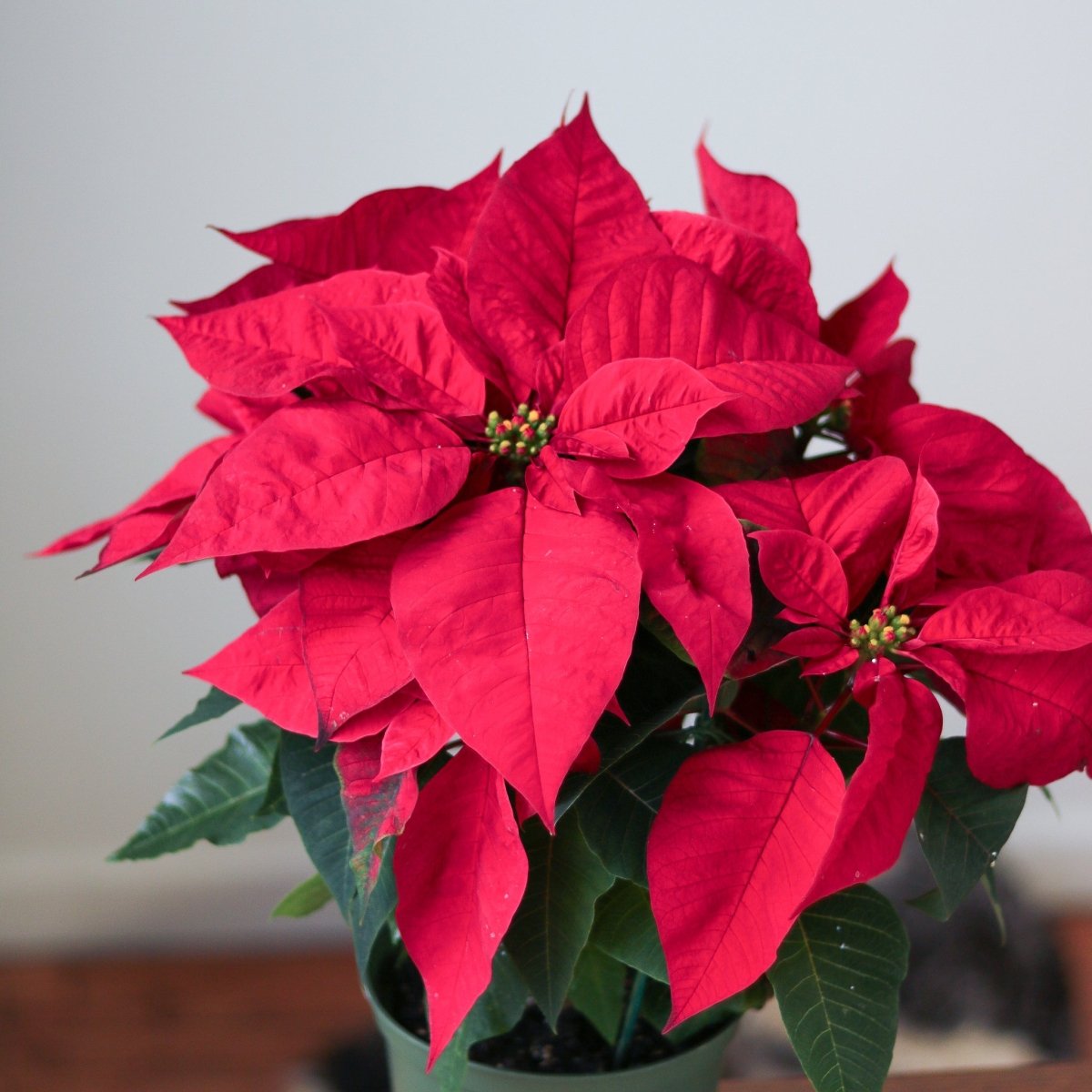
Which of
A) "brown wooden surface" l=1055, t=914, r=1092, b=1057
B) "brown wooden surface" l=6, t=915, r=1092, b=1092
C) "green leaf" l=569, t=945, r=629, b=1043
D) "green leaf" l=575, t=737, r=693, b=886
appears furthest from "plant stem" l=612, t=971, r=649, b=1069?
"brown wooden surface" l=1055, t=914, r=1092, b=1057

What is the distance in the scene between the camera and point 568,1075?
463 millimetres

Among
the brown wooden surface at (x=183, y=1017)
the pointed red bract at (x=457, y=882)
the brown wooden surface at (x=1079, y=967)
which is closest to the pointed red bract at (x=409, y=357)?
the pointed red bract at (x=457, y=882)

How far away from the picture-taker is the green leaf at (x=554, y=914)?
40cm

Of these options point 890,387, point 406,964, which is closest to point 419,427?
point 890,387

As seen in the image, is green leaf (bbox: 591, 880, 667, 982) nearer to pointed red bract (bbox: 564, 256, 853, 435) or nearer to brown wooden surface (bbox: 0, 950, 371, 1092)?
pointed red bract (bbox: 564, 256, 853, 435)

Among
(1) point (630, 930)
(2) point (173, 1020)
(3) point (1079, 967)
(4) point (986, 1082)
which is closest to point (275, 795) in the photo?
(1) point (630, 930)

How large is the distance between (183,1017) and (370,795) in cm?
99

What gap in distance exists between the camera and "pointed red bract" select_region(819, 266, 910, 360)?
421mm

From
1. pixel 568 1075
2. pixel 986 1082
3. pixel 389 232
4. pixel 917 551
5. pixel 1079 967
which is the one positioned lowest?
pixel 1079 967

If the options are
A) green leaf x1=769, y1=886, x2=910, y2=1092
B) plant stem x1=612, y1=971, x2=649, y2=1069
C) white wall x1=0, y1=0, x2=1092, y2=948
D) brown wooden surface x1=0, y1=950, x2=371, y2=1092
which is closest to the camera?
green leaf x1=769, y1=886, x2=910, y2=1092

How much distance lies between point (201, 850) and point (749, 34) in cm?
93

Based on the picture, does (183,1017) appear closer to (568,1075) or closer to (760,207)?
(568,1075)

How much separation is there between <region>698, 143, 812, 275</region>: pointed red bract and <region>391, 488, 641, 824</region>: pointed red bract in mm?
147

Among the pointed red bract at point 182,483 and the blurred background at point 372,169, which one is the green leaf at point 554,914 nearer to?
the pointed red bract at point 182,483
